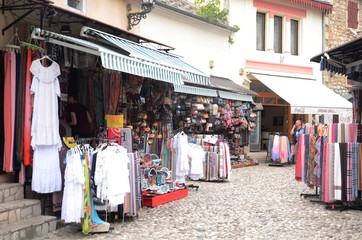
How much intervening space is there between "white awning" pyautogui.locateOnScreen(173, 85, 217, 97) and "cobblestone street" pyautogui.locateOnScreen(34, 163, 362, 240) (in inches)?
111

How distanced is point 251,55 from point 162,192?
10.9 meters

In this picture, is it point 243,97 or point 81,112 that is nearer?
point 81,112

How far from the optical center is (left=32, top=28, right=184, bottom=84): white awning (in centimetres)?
616

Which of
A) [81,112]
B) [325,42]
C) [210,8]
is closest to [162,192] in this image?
[81,112]

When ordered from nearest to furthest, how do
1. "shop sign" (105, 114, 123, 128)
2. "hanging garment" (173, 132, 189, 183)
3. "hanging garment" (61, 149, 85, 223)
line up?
"hanging garment" (61, 149, 85, 223), "shop sign" (105, 114, 123, 128), "hanging garment" (173, 132, 189, 183)

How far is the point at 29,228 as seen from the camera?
5.71m

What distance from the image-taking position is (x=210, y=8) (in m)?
16.2

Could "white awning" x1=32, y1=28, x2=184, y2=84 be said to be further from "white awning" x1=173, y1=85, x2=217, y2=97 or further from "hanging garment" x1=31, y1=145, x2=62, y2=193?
"white awning" x1=173, y1=85, x2=217, y2=97

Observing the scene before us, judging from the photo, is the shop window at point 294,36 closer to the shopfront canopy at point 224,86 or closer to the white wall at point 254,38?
the white wall at point 254,38

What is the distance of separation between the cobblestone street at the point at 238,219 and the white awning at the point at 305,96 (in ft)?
20.4

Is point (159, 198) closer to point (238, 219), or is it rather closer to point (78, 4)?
point (238, 219)

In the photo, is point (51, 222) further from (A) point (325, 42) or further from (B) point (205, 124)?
(A) point (325, 42)

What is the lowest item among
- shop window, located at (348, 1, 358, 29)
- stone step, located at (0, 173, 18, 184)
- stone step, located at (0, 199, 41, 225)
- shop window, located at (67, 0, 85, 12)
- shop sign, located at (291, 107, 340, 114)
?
stone step, located at (0, 199, 41, 225)

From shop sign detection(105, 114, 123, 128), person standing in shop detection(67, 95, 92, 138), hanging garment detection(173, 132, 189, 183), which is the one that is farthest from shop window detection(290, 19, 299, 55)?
shop sign detection(105, 114, 123, 128)
